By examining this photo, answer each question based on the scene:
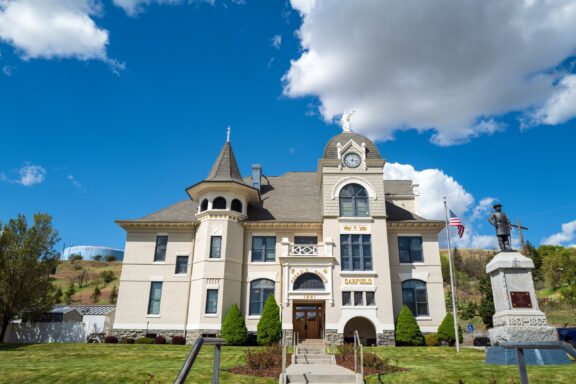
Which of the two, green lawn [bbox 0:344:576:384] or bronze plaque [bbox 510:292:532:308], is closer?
green lawn [bbox 0:344:576:384]

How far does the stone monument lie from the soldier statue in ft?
0.15

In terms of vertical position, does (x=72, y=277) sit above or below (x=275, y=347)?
above

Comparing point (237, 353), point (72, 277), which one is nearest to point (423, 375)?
point (237, 353)

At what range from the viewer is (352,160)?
2908 cm

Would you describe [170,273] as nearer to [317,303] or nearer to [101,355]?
[101,355]

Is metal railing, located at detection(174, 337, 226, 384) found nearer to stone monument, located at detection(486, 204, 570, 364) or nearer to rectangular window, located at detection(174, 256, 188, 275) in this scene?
stone monument, located at detection(486, 204, 570, 364)

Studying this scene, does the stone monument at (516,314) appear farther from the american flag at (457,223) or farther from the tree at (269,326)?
the tree at (269,326)

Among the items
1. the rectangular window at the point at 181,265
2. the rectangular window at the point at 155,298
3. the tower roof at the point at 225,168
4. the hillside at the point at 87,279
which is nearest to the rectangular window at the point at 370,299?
the tower roof at the point at 225,168

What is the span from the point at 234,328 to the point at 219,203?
8830 mm

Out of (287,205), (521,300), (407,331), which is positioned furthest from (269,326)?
(521,300)

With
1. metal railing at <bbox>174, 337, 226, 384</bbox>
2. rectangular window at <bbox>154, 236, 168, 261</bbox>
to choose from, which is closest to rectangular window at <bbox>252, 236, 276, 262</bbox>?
rectangular window at <bbox>154, 236, 168, 261</bbox>

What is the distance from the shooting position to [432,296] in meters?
27.3

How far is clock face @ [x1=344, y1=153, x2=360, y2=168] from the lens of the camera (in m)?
29.0

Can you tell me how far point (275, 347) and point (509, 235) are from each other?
11320mm
